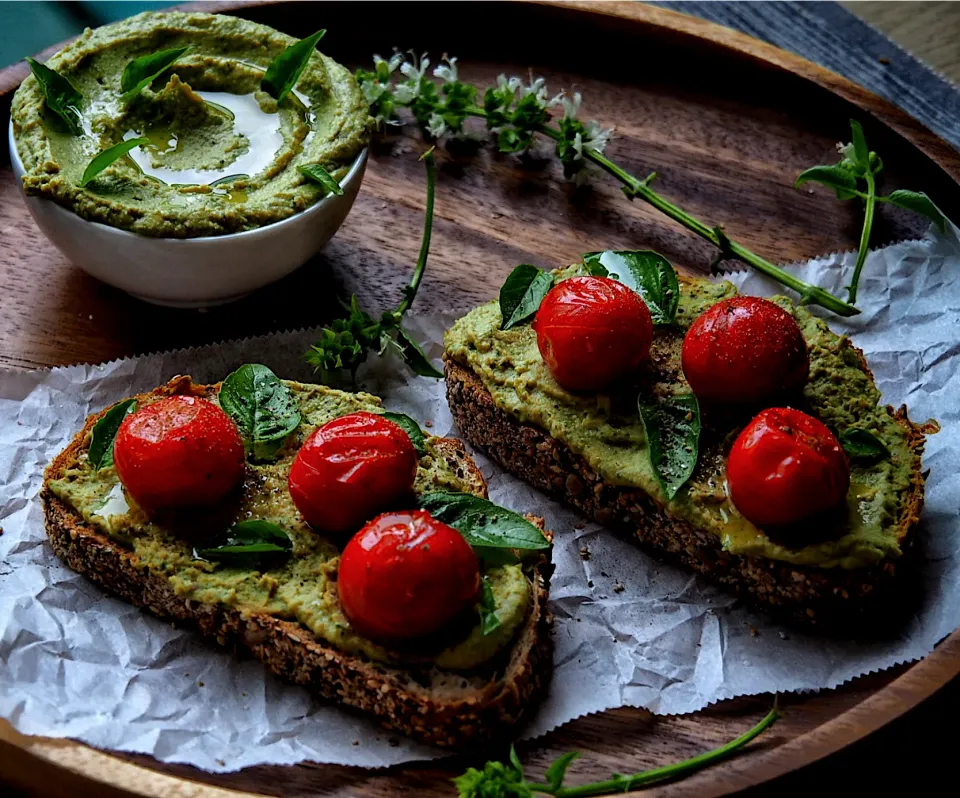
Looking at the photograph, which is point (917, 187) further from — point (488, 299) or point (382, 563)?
point (382, 563)

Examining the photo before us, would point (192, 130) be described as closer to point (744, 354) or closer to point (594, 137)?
point (594, 137)

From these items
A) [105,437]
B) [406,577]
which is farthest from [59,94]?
[406,577]

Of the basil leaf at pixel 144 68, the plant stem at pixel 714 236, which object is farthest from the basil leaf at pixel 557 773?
the basil leaf at pixel 144 68

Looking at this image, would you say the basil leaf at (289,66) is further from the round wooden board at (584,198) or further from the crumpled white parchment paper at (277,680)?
the crumpled white parchment paper at (277,680)

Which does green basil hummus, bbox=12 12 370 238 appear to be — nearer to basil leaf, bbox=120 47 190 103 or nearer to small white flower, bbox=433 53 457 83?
basil leaf, bbox=120 47 190 103

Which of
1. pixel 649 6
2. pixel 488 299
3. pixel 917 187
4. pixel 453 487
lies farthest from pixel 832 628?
pixel 649 6

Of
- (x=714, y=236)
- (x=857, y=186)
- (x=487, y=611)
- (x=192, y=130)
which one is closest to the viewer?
(x=487, y=611)
